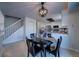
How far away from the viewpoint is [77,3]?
1804 millimetres

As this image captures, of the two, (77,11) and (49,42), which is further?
(49,42)

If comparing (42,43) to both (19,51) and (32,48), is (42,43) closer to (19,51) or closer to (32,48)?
(32,48)

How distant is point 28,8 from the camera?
185cm

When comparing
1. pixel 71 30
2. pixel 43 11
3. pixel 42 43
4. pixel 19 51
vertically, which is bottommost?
pixel 19 51

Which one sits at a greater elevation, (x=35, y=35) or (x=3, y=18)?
(x=3, y=18)

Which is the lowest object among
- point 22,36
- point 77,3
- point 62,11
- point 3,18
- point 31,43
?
point 31,43

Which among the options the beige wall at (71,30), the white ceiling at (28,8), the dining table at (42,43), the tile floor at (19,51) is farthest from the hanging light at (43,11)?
the tile floor at (19,51)

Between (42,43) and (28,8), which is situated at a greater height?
(28,8)

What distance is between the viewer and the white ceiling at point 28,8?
71.3 inches

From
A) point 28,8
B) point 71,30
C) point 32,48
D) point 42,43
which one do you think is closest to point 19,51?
point 32,48

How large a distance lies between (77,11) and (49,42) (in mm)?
876

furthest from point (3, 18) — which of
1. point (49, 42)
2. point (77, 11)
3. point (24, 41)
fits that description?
point (77, 11)

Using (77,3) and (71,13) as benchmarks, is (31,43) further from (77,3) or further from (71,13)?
(77,3)

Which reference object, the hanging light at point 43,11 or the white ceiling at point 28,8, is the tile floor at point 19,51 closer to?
the white ceiling at point 28,8
